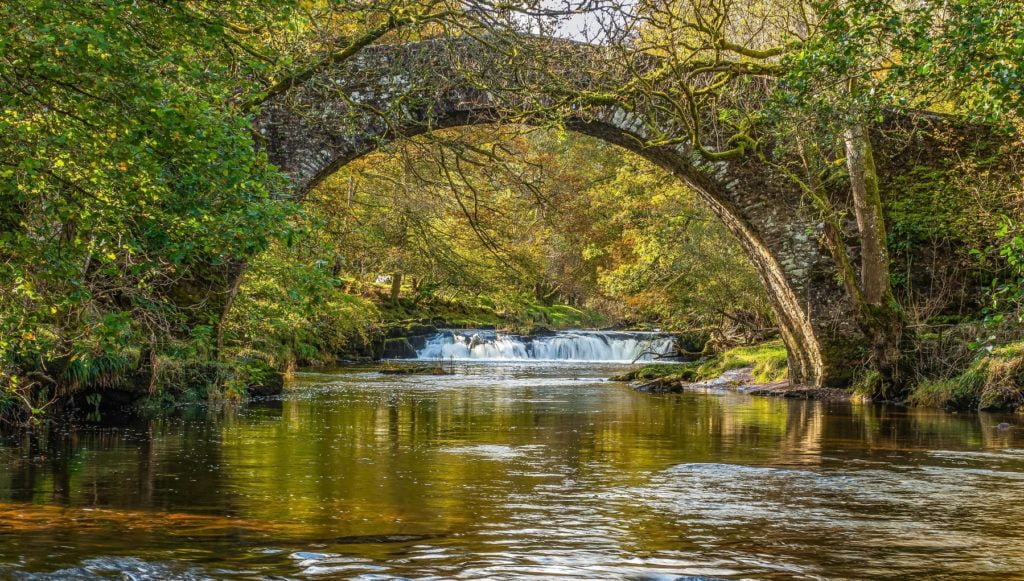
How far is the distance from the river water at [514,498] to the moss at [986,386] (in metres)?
1.24

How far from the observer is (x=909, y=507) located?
21.1ft

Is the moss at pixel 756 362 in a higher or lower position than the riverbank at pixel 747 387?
higher

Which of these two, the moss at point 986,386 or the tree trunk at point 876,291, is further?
the tree trunk at point 876,291

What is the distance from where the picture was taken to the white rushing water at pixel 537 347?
1137 inches

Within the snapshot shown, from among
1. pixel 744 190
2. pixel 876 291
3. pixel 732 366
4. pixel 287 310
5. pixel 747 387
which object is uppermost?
pixel 744 190

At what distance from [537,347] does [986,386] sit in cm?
1706

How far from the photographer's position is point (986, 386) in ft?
43.1

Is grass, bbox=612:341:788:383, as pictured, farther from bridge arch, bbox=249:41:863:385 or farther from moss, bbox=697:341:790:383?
bridge arch, bbox=249:41:863:385

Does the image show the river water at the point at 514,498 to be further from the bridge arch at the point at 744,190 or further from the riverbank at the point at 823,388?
the bridge arch at the point at 744,190

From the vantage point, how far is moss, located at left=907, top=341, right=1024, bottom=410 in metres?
12.9

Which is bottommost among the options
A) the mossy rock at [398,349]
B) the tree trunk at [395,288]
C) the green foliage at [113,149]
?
the mossy rock at [398,349]

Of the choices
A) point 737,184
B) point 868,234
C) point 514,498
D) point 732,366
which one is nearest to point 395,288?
point 732,366

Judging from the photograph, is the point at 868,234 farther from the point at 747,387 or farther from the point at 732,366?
the point at 732,366

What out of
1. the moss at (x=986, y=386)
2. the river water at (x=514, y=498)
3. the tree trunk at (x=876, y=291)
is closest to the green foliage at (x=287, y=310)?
the river water at (x=514, y=498)
